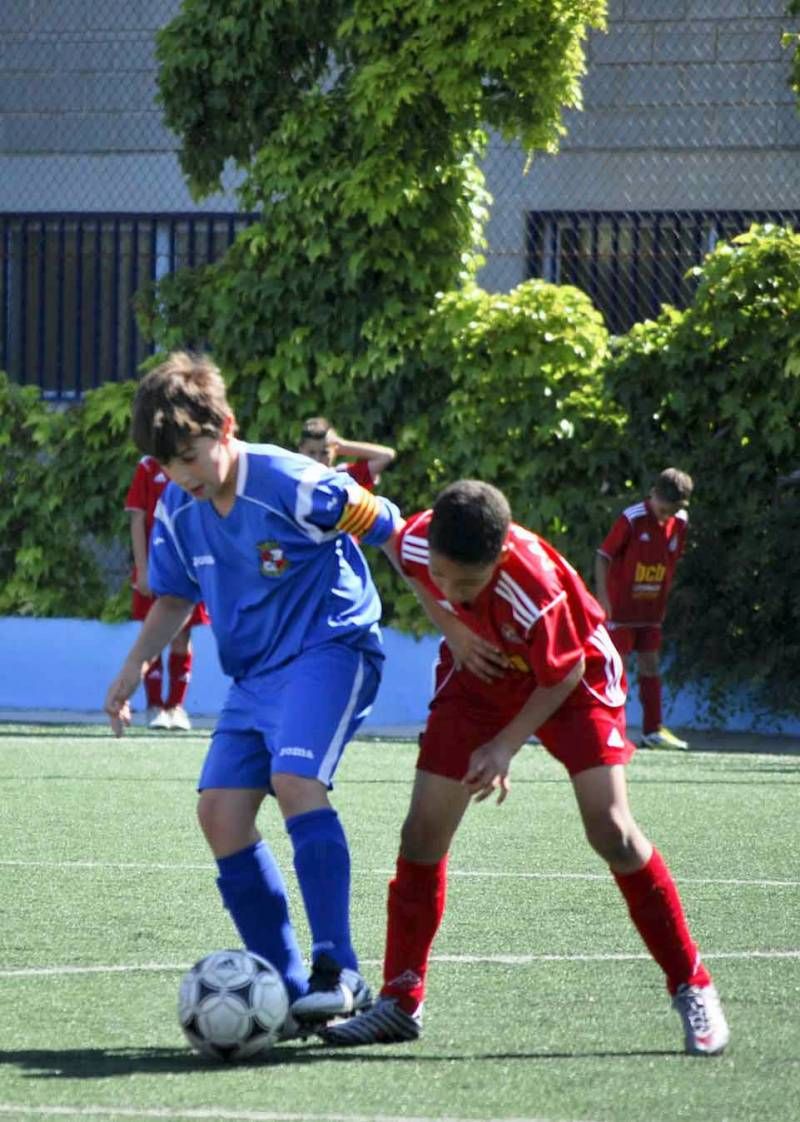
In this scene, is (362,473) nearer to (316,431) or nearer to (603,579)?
(316,431)

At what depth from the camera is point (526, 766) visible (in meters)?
11.6

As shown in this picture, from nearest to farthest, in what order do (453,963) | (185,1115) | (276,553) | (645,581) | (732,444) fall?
(185,1115) → (276,553) → (453,963) → (645,581) → (732,444)

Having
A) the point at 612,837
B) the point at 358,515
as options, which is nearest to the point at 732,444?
the point at 358,515

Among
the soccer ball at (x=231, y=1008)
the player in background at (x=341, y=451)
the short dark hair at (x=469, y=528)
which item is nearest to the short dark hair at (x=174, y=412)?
the short dark hair at (x=469, y=528)

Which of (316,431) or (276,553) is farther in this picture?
(316,431)

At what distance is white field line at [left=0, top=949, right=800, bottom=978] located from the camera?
18.1ft

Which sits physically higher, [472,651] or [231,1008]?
[472,651]

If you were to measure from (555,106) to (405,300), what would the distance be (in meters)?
1.68

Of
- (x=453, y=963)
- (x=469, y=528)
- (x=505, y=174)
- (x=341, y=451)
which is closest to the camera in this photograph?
(x=469, y=528)

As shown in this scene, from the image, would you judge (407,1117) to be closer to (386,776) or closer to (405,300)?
(386,776)

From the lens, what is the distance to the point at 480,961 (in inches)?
227

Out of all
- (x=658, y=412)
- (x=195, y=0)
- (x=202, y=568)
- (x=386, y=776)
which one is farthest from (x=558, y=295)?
(x=202, y=568)

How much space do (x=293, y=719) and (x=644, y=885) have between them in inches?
33.7

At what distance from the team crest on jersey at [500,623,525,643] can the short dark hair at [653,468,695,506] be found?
823cm
